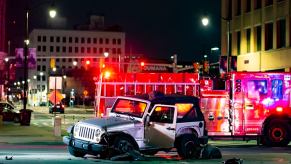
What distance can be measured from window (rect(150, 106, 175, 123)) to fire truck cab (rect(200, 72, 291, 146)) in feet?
20.1

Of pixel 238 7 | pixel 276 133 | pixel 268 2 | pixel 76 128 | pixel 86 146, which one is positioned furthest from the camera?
pixel 238 7

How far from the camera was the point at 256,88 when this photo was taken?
2572cm

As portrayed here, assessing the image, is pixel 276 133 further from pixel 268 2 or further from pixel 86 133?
pixel 268 2

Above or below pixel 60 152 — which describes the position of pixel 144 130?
above

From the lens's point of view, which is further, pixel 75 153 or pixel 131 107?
pixel 131 107

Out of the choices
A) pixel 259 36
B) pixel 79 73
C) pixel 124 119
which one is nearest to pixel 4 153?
pixel 124 119

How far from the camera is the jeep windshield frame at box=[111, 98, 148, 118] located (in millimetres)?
19422

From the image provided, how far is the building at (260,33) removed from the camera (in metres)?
52.0

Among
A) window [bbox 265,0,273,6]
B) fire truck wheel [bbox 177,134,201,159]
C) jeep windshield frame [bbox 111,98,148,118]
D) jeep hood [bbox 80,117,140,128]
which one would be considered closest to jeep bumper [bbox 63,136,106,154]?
jeep hood [bbox 80,117,140,128]

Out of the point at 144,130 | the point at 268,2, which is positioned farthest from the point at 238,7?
the point at 144,130

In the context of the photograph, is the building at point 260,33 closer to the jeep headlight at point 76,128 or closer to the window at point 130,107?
the window at point 130,107

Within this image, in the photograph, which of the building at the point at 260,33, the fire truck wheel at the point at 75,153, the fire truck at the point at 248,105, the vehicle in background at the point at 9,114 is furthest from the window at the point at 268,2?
the fire truck wheel at the point at 75,153

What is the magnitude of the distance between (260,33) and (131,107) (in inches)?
1520

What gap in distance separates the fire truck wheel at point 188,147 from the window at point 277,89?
22.8ft
